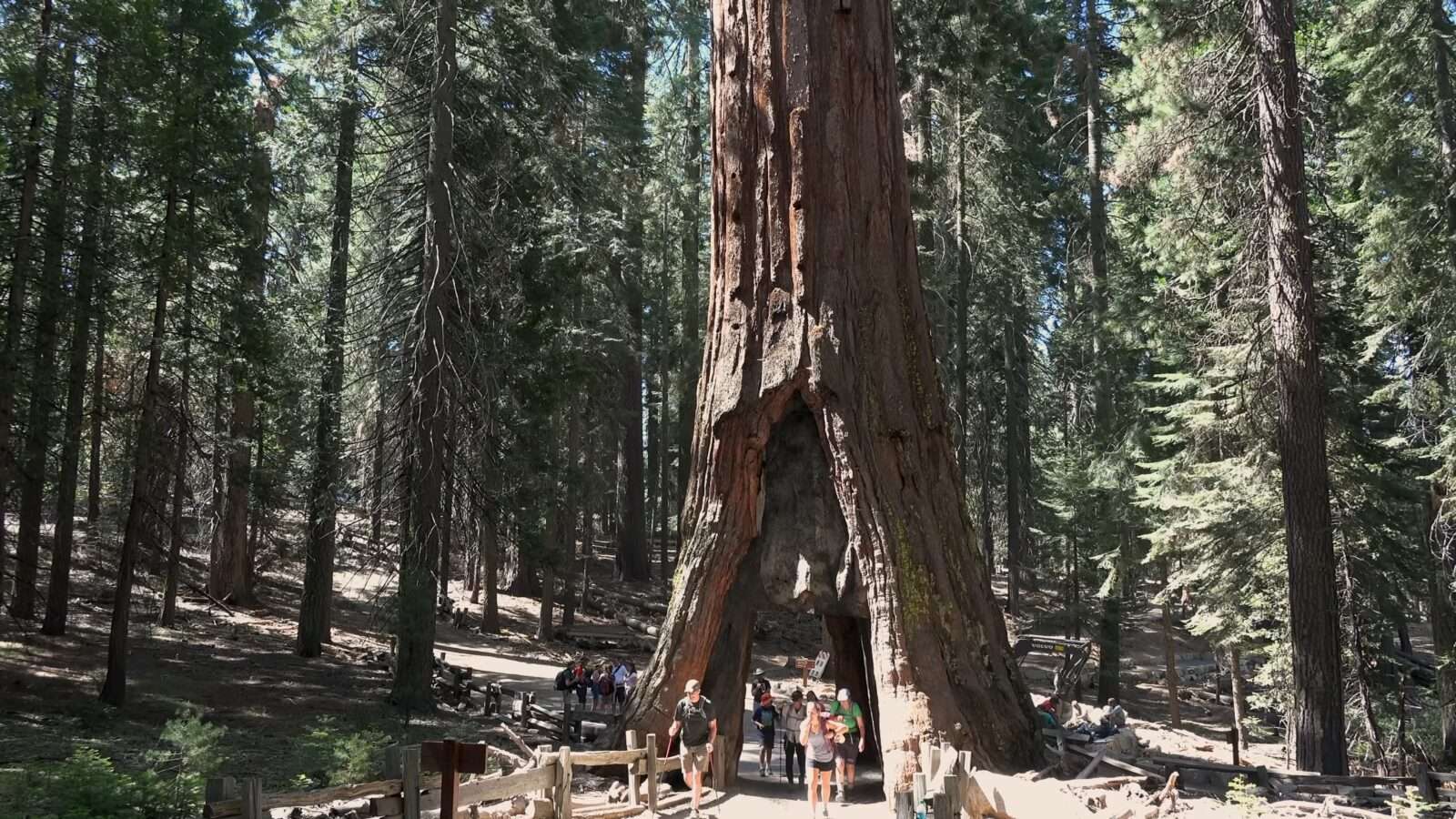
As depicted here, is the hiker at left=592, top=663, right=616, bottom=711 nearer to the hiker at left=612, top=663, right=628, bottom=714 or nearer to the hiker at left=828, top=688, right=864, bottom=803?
the hiker at left=612, top=663, right=628, bottom=714

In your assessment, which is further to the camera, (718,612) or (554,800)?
(718,612)

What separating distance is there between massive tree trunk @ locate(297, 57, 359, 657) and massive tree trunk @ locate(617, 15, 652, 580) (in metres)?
7.32

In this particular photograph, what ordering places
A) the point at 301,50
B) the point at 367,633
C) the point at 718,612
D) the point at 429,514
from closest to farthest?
1. the point at 718,612
2. the point at 429,514
3. the point at 301,50
4. the point at 367,633

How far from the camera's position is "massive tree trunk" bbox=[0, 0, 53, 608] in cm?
1455

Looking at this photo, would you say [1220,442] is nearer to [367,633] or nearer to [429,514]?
[429,514]

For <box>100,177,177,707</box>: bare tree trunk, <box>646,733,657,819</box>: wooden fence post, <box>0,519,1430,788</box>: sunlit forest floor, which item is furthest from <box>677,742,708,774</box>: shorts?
<box>100,177,177,707</box>: bare tree trunk

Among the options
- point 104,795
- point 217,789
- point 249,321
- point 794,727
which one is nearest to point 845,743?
point 794,727

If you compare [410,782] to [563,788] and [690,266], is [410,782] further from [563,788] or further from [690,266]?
[690,266]

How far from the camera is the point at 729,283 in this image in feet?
42.4

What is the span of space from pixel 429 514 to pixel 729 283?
7.31 metres

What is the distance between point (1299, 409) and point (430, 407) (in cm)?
1310

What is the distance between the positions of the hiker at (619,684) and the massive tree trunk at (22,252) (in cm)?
961

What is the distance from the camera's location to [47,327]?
1602 cm

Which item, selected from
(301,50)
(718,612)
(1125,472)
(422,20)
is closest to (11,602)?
(301,50)
